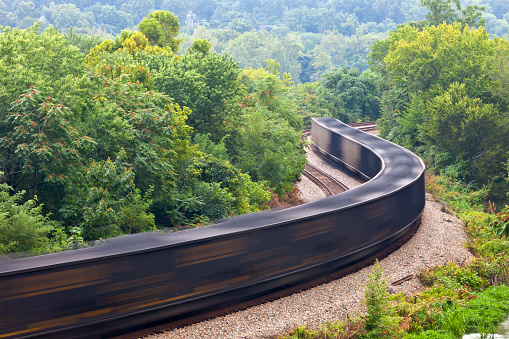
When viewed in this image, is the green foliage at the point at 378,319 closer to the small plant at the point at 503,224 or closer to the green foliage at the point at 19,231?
the small plant at the point at 503,224

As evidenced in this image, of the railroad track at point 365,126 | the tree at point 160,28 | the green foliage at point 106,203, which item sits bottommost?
the railroad track at point 365,126

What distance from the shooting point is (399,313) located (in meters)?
14.0

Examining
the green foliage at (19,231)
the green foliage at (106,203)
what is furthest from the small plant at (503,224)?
the green foliage at (19,231)

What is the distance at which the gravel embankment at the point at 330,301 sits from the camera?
42.0 feet

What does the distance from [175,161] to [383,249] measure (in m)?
10.8

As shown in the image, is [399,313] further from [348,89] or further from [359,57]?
[359,57]

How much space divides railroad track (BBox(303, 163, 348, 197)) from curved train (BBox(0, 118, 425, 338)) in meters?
11.7

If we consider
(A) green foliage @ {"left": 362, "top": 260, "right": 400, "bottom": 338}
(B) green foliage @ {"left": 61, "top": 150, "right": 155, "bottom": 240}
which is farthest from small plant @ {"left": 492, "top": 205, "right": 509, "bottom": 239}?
(B) green foliage @ {"left": 61, "top": 150, "right": 155, "bottom": 240}

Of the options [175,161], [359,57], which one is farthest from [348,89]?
[359,57]

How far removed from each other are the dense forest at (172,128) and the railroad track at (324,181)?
7.46ft

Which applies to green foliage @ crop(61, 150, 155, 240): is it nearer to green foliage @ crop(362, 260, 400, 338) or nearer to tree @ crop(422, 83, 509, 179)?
green foliage @ crop(362, 260, 400, 338)

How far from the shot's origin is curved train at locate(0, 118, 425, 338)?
1118 centimetres

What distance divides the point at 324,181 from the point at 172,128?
53.0ft

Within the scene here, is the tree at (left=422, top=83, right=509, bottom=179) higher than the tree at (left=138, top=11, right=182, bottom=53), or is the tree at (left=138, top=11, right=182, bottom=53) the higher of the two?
the tree at (left=138, top=11, right=182, bottom=53)
